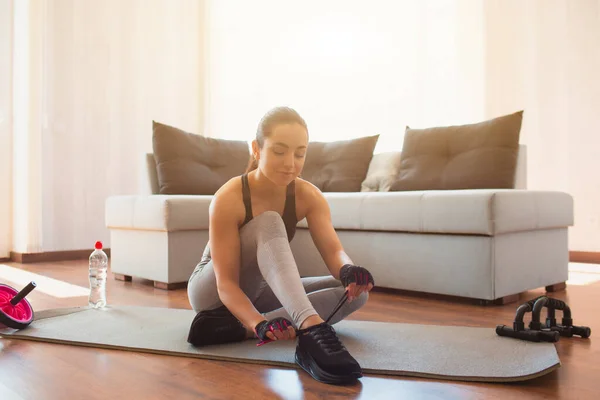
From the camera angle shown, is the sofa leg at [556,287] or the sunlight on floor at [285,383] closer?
the sunlight on floor at [285,383]

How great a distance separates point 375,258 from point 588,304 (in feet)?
3.12

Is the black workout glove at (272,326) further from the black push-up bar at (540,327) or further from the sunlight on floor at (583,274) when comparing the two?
the sunlight on floor at (583,274)

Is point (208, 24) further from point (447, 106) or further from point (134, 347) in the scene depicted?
point (134, 347)

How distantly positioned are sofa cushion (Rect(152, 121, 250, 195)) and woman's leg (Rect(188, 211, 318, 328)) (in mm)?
1690

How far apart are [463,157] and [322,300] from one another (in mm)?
1543

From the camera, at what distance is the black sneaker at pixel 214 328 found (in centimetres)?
160

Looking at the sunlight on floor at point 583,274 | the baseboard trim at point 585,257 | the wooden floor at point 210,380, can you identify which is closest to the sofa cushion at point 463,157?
the sunlight on floor at point 583,274

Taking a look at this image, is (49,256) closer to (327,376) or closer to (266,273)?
(266,273)

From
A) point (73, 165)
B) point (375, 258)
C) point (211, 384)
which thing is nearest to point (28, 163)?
point (73, 165)

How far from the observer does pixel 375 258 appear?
2713mm

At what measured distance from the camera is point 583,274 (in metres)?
3.25

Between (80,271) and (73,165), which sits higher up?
(73,165)

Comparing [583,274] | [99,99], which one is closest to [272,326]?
[583,274]

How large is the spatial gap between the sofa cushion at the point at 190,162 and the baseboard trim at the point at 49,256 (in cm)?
149
